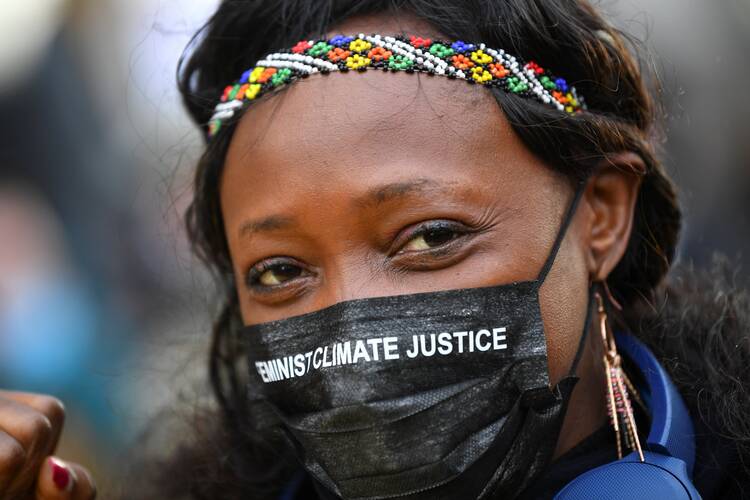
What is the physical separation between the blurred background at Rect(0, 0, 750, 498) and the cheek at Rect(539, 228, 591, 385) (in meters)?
2.31

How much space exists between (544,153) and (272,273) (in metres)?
0.79

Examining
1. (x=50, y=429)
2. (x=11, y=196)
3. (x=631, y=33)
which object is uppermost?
(x=631, y=33)

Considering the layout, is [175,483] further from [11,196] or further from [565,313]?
[11,196]

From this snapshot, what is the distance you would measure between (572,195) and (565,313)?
33 cm

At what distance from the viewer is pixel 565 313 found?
2148 mm

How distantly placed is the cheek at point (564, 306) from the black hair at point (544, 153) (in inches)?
9.3

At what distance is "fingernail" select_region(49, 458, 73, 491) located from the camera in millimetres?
2250

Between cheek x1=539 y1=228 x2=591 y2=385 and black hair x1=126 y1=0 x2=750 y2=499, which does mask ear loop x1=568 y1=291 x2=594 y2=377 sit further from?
black hair x1=126 y1=0 x2=750 y2=499

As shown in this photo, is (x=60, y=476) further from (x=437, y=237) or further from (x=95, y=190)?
(x=95, y=190)

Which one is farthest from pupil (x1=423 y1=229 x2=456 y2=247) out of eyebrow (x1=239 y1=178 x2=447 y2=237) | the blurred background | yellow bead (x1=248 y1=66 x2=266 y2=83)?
the blurred background

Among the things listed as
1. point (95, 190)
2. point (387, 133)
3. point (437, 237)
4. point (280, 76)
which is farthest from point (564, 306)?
point (95, 190)

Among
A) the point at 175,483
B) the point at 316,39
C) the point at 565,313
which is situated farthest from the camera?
the point at 175,483

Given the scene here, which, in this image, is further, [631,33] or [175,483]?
[175,483]

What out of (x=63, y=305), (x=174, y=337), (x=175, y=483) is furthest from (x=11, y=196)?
(x=175, y=483)
